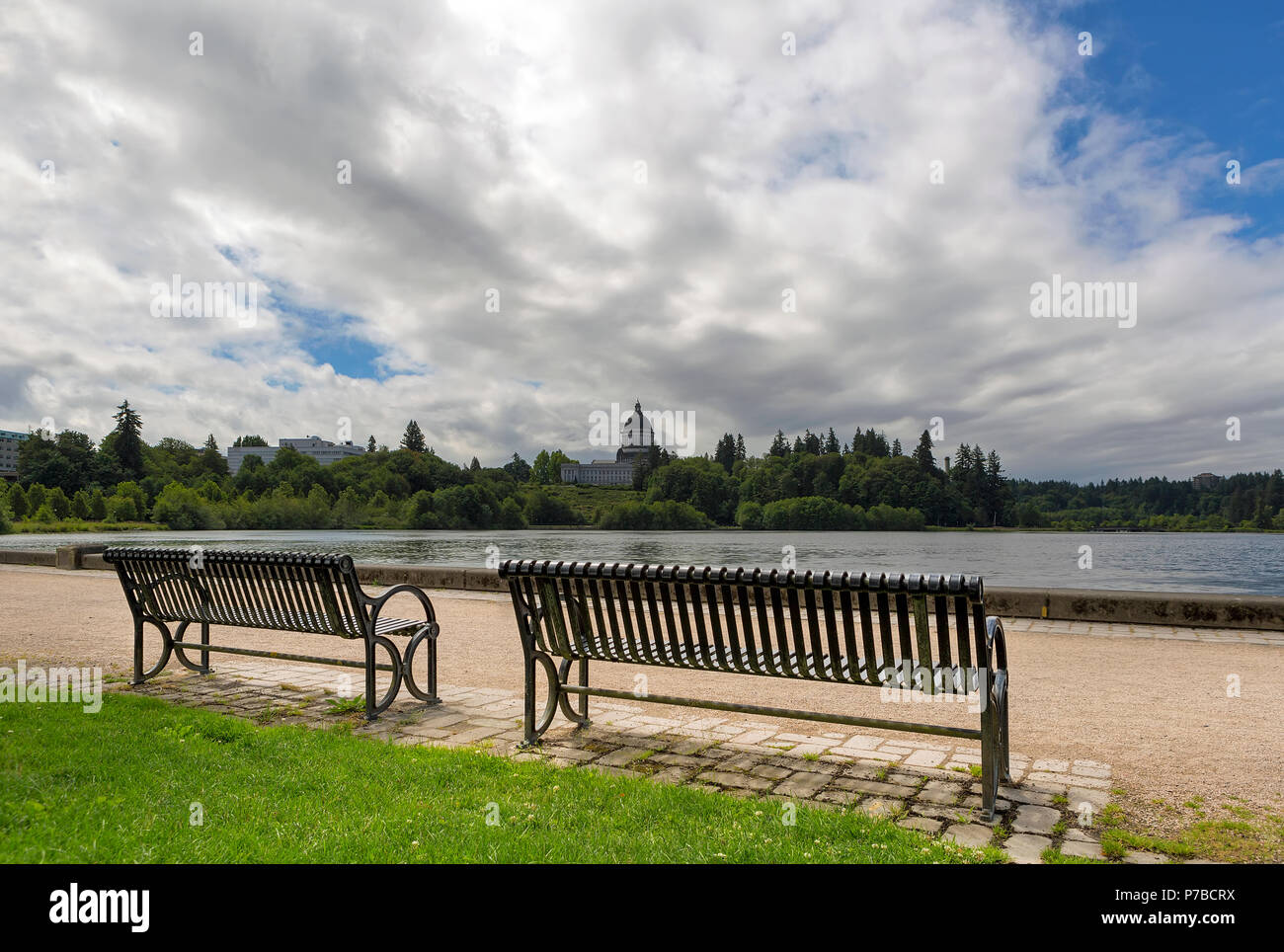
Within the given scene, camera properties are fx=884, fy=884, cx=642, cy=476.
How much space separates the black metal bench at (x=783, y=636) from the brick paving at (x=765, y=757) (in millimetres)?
212

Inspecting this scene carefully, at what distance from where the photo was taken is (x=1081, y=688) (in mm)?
6789

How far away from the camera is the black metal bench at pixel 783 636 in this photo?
12.8 ft

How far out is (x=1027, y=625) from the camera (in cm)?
1038

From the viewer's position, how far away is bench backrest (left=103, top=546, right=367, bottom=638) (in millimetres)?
6016

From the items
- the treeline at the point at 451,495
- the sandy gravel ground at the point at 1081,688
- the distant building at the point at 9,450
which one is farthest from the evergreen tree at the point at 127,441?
the sandy gravel ground at the point at 1081,688

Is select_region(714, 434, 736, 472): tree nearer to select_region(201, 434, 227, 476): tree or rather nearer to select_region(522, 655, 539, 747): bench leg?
select_region(201, 434, 227, 476): tree

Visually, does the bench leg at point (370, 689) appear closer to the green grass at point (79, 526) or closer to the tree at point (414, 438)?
the green grass at point (79, 526)

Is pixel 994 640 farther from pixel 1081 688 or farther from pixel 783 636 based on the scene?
pixel 1081 688

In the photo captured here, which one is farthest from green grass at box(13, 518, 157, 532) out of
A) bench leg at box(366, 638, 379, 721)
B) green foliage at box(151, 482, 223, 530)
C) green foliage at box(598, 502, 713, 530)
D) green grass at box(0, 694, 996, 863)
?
green grass at box(0, 694, 996, 863)

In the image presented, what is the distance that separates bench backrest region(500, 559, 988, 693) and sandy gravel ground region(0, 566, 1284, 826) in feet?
3.76

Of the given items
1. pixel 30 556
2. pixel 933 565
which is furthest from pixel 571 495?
pixel 30 556

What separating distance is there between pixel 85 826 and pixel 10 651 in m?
6.60

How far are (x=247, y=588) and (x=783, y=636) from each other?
13.7ft

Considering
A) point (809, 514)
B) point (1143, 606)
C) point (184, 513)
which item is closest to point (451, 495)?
point (184, 513)
